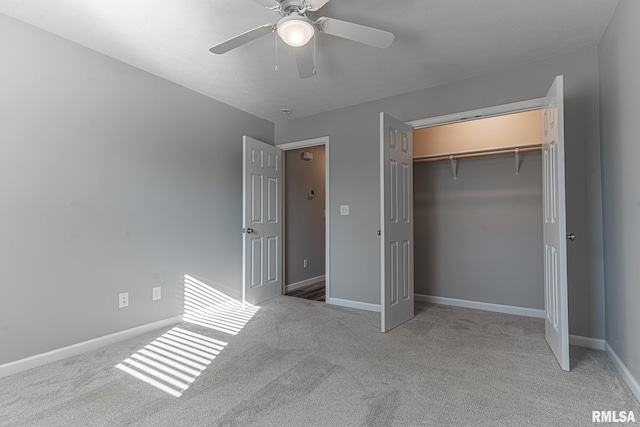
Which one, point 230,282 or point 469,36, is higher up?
point 469,36

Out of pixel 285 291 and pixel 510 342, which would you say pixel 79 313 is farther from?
pixel 510 342

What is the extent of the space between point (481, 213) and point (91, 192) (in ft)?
12.6

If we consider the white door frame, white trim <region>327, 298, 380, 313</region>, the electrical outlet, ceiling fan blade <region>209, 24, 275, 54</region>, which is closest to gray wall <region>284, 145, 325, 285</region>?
the white door frame

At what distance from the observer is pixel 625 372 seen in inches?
78.9

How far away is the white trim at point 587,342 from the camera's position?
2.53 m

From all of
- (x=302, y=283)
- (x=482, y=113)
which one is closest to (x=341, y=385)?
(x=482, y=113)

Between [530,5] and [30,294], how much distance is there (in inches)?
152

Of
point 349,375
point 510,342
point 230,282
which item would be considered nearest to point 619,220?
point 510,342

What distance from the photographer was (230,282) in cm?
380

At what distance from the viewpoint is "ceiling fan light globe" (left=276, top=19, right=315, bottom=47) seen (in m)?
1.77

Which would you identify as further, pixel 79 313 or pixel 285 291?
pixel 285 291

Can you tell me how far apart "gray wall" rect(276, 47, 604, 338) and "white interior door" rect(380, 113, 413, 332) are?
446 millimetres

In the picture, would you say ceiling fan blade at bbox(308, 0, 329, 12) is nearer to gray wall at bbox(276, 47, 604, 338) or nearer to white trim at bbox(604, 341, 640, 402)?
gray wall at bbox(276, 47, 604, 338)
